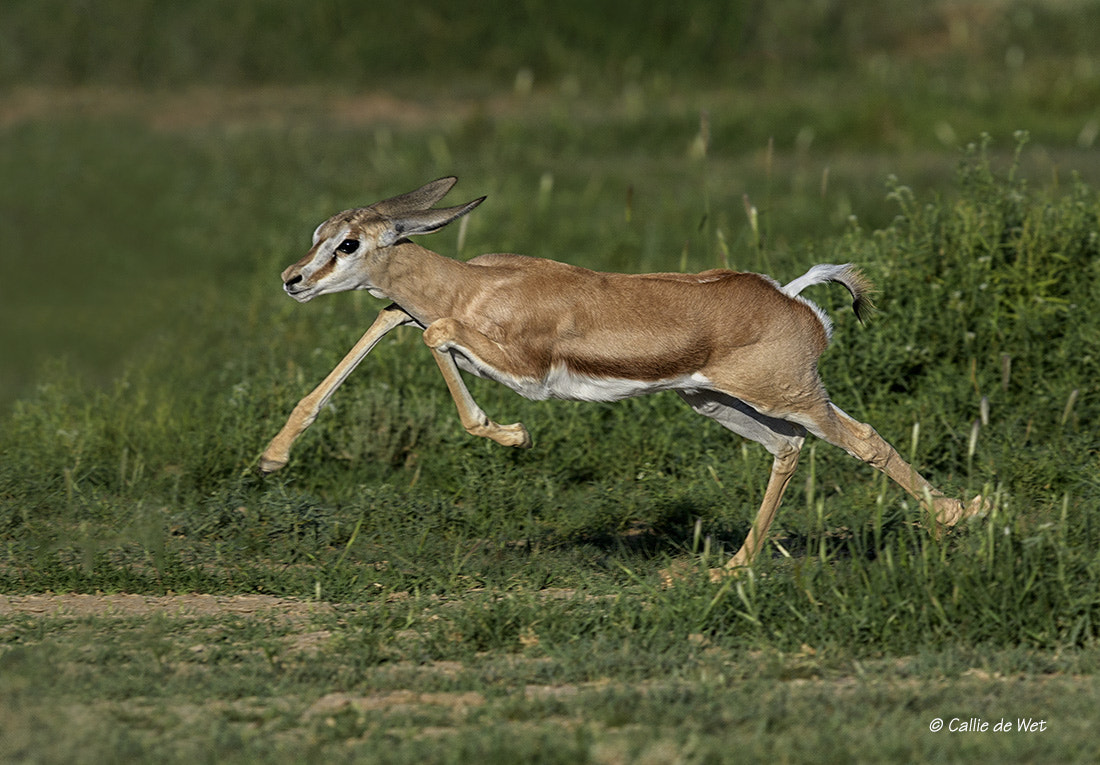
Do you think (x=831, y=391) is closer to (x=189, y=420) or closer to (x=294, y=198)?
(x=189, y=420)

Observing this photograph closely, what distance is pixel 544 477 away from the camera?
21.9 feet

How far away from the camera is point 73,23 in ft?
50.4

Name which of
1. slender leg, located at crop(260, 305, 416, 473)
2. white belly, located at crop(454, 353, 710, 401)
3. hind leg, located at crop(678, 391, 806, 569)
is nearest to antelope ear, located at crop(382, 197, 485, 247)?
slender leg, located at crop(260, 305, 416, 473)

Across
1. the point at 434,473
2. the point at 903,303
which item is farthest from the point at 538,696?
the point at 903,303

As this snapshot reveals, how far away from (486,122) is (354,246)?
8851 mm

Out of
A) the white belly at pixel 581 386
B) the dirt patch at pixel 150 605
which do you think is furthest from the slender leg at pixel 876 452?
the dirt patch at pixel 150 605

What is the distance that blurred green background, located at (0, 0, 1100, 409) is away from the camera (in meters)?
10.5

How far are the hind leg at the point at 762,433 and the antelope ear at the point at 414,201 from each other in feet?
A: 3.92

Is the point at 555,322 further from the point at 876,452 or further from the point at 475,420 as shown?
the point at 876,452

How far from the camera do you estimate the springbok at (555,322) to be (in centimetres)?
491

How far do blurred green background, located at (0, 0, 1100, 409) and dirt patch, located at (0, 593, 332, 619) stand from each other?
2969 millimetres

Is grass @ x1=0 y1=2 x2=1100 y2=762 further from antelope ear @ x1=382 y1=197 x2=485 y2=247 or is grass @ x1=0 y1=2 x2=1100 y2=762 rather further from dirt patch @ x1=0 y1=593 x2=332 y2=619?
antelope ear @ x1=382 y1=197 x2=485 y2=247

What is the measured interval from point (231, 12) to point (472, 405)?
38.7 feet

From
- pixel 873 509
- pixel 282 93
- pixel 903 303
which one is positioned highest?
pixel 282 93
